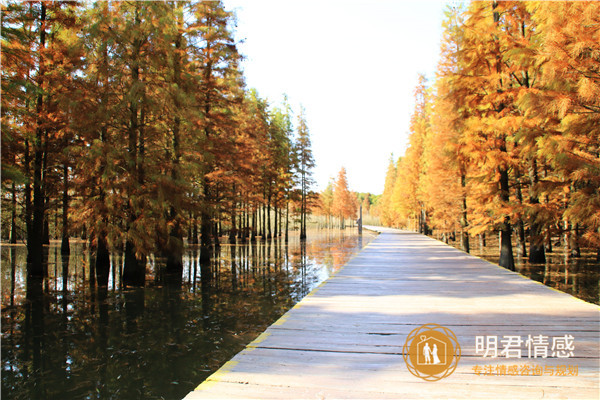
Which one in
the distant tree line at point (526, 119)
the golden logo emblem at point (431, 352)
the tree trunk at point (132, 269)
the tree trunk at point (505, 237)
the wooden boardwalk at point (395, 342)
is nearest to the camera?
the wooden boardwalk at point (395, 342)

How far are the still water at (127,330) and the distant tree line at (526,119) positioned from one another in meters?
7.08

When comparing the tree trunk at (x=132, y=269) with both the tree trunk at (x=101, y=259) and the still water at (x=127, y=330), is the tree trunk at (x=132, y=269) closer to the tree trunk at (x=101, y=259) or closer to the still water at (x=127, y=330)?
the still water at (x=127, y=330)

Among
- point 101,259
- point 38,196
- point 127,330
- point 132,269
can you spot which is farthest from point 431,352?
point 38,196

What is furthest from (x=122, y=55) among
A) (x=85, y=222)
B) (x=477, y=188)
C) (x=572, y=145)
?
(x=477, y=188)

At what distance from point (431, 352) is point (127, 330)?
20.9 ft

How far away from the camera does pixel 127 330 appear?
24.2 feet

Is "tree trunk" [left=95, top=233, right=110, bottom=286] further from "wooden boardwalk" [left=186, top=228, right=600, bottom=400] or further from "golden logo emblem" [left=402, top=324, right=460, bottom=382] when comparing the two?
"golden logo emblem" [left=402, top=324, right=460, bottom=382]

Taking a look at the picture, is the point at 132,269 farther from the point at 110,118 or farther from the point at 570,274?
the point at 570,274

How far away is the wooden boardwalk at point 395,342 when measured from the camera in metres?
2.76

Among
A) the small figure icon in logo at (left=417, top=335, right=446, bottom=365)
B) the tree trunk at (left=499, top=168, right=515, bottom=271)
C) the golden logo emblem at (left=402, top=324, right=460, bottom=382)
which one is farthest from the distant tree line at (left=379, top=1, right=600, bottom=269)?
the small figure icon in logo at (left=417, top=335, right=446, bottom=365)

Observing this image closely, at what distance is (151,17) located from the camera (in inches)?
489

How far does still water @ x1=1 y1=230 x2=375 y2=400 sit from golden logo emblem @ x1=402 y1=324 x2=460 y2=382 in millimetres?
3121

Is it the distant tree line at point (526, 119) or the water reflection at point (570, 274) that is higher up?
the distant tree line at point (526, 119)

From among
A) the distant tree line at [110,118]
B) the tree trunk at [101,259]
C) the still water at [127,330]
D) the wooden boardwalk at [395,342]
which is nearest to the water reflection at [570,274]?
the wooden boardwalk at [395,342]
